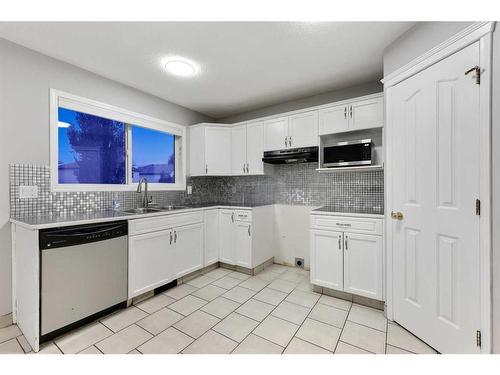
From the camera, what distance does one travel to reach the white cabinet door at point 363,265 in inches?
82.2

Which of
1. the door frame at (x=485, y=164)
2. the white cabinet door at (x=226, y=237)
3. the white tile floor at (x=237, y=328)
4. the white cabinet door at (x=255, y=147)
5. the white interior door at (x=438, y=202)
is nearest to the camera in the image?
the door frame at (x=485, y=164)

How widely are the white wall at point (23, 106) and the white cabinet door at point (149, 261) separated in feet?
3.04

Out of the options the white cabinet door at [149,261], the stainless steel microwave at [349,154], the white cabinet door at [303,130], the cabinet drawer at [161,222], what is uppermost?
the white cabinet door at [303,130]

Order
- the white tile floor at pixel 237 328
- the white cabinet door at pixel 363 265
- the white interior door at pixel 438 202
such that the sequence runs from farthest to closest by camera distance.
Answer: the white cabinet door at pixel 363 265
the white tile floor at pixel 237 328
the white interior door at pixel 438 202

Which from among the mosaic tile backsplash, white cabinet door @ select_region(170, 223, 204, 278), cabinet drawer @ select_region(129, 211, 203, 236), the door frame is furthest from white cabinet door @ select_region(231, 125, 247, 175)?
the door frame

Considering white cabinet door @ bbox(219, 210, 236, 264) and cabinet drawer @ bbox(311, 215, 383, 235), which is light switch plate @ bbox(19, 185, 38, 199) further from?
cabinet drawer @ bbox(311, 215, 383, 235)

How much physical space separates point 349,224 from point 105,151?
9.56 ft

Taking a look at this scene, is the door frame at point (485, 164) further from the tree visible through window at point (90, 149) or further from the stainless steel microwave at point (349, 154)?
the tree visible through window at point (90, 149)

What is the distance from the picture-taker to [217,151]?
348 cm

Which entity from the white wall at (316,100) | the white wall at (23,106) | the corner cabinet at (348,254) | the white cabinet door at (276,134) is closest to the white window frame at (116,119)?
the white wall at (23,106)

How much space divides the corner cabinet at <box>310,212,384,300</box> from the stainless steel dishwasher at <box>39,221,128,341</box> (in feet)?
6.50

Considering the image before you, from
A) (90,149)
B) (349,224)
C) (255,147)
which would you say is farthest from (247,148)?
(90,149)

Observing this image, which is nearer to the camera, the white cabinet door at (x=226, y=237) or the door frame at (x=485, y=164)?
the door frame at (x=485, y=164)

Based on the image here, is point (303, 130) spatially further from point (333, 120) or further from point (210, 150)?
point (210, 150)
